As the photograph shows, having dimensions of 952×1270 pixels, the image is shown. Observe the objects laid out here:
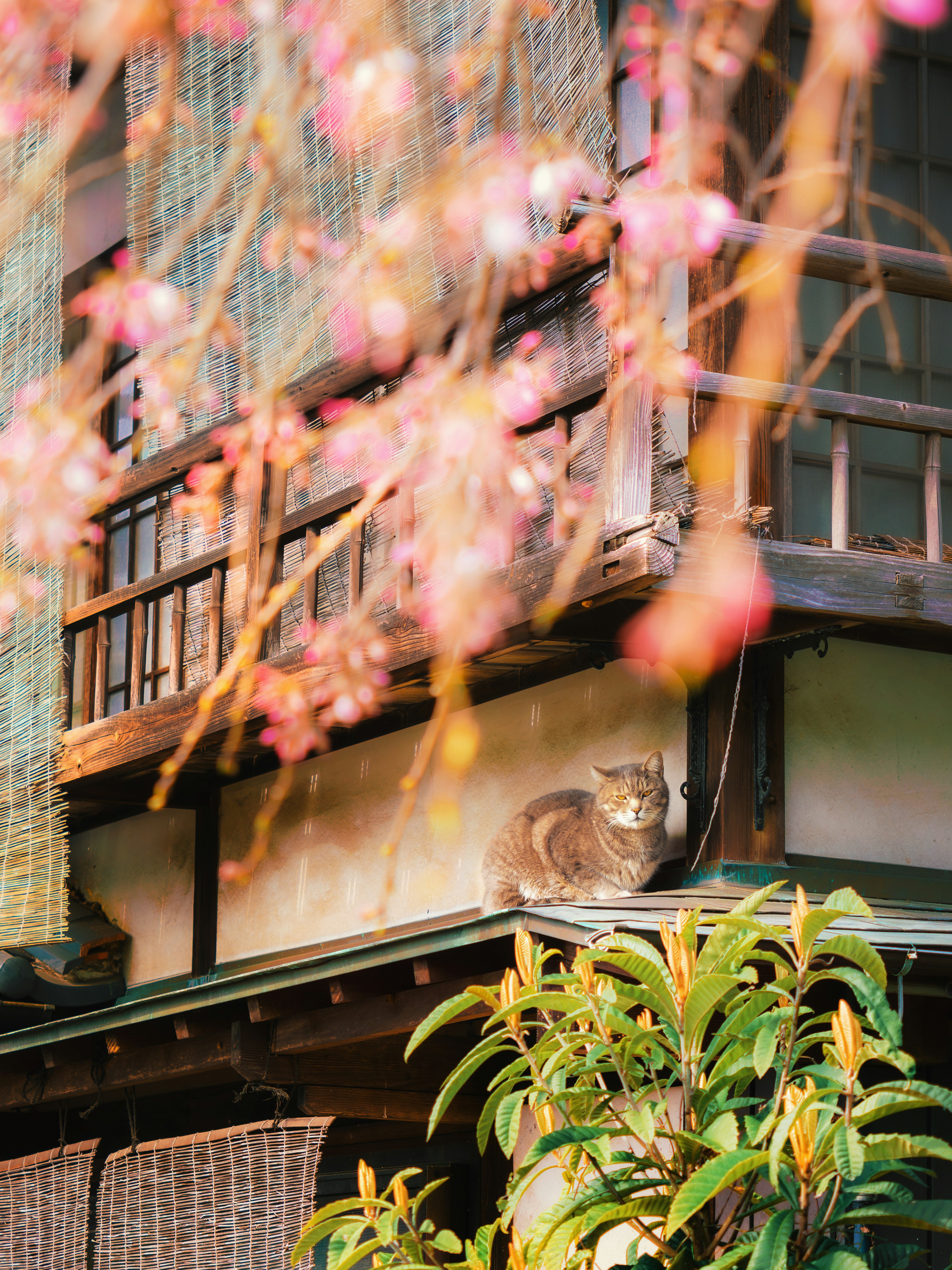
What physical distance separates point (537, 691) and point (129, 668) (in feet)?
11.4

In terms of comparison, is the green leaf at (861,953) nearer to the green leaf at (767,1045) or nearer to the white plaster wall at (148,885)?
the green leaf at (767,1045)

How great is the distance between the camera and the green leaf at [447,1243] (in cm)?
461

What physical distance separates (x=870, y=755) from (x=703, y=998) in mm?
2945

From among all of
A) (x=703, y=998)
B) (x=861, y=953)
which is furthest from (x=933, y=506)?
(x=703, y=998)

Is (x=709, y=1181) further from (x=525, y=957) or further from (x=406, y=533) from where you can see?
(x=406, y=533)

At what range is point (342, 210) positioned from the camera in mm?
8281

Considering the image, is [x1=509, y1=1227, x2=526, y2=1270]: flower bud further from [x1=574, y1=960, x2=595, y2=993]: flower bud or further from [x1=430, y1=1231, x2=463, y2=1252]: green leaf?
[x1=574, y1=960, x2=595, y2=993]: flower bud

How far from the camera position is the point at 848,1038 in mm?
3590

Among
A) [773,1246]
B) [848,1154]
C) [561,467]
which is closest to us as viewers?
[848,1154]

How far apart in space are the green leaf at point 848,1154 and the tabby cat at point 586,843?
2.80 metres

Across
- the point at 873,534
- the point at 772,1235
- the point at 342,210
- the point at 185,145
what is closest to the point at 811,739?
the point at 873,534

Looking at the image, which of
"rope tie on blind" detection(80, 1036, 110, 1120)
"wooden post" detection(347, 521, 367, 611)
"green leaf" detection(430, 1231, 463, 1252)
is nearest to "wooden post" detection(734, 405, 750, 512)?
"wooden post" detection(347, 521, 367, 611)

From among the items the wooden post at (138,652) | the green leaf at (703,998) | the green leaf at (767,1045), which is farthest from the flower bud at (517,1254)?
the wooden post at (138,652)

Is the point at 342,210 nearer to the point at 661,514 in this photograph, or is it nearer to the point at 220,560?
the point at 220,560
